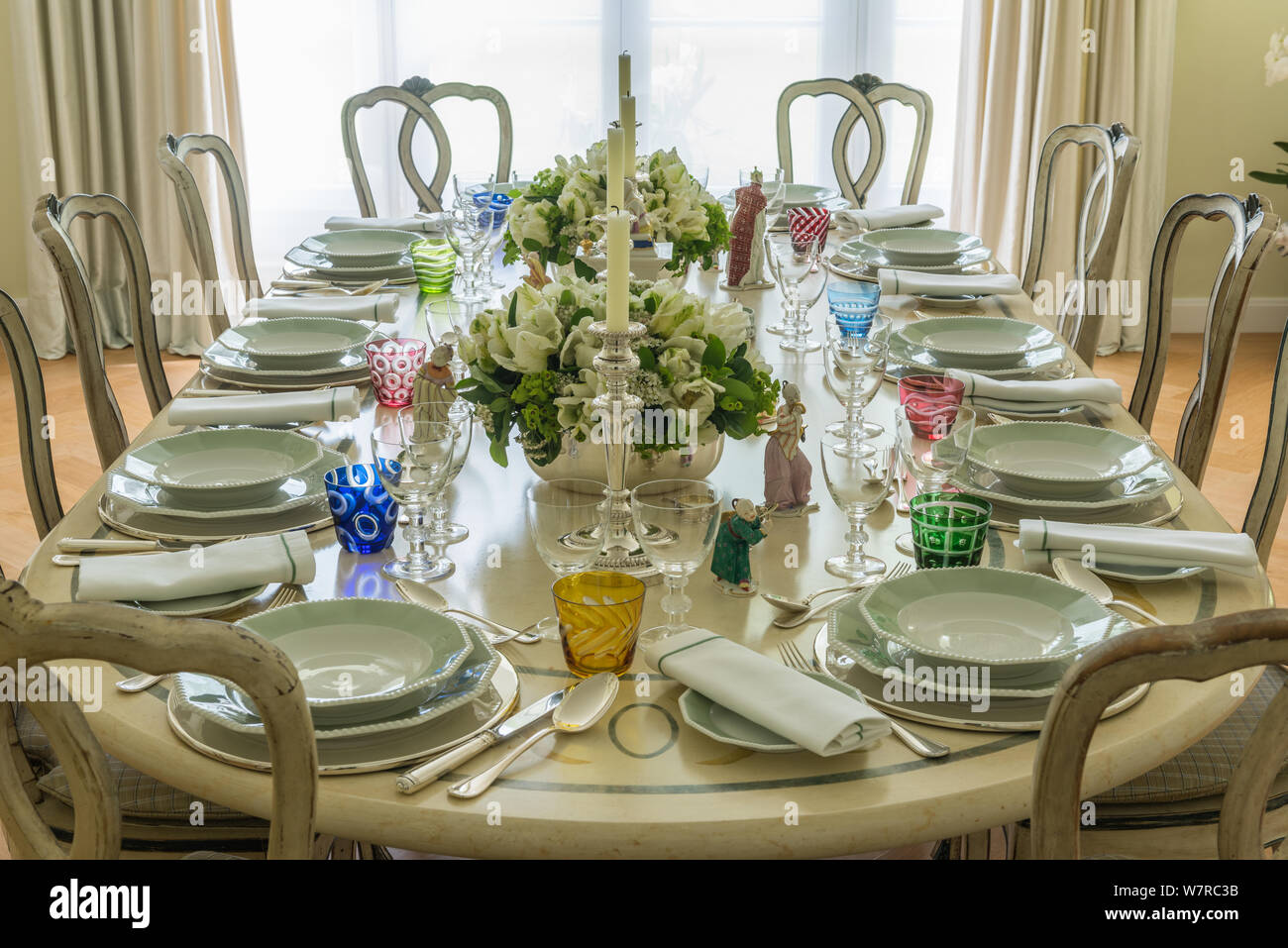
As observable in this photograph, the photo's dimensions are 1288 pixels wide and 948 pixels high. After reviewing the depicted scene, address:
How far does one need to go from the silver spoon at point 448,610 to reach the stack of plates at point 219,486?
0.23m

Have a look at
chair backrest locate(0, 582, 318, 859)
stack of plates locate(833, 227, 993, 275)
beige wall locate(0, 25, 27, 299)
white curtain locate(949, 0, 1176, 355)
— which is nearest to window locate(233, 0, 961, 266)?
white curtain locate(949, 0, 1176, 355)

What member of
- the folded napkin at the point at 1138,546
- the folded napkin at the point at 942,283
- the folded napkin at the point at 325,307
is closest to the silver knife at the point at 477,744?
the folded napkin at the point at 1138,546

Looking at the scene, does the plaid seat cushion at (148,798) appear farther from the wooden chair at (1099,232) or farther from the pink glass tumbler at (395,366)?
the wooden chair at (1099,232)

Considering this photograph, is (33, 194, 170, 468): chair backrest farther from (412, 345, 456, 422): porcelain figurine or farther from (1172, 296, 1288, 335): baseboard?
(1172, 296, 1288, 335): baseboard

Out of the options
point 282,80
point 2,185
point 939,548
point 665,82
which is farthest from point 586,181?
point 2,185

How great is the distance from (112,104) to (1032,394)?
3.59m

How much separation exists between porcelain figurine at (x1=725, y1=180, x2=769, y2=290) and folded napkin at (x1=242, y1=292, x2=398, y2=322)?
691mm

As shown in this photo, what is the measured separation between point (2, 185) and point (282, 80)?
102cm

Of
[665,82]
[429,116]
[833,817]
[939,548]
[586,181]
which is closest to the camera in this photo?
[833,817]

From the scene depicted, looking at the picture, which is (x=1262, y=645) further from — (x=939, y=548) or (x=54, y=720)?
(x=54, y=720)

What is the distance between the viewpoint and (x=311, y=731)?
2.85 ft

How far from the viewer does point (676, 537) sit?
3.93 ft

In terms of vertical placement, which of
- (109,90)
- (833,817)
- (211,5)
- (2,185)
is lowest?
(833,817)

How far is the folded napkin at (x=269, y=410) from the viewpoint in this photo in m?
1.75
